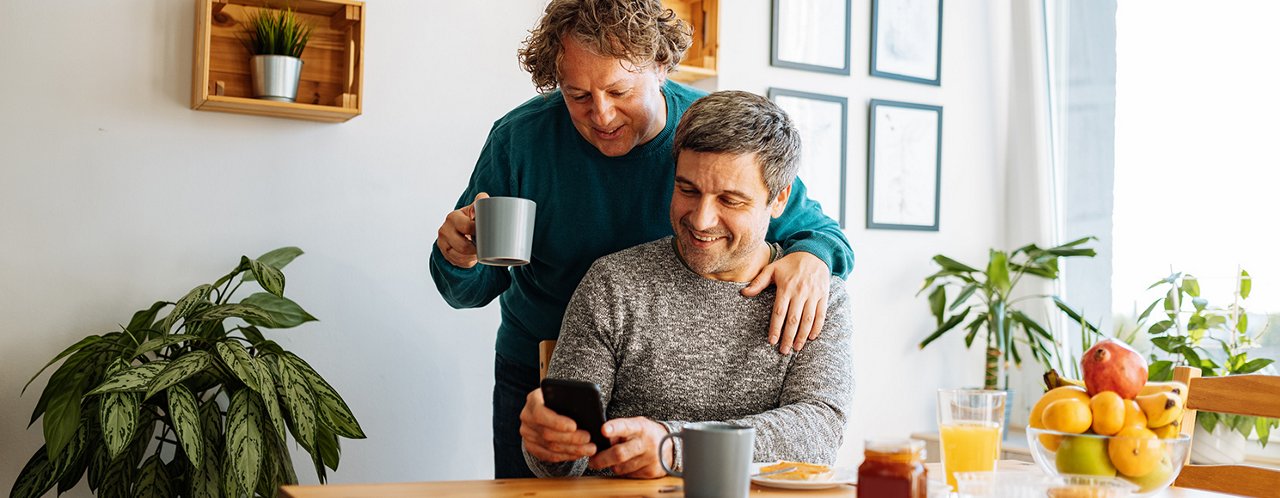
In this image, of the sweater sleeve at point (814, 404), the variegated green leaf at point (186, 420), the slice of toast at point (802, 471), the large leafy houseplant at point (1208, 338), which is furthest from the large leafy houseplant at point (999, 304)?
A: the variegated green leaf at point (186, 420)

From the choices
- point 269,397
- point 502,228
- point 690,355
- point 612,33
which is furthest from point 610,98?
point 269,397

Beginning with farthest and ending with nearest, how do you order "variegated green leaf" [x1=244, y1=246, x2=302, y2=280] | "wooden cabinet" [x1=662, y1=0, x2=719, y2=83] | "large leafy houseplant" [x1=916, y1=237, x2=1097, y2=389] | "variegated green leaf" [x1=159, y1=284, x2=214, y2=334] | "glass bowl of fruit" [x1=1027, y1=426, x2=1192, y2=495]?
"large leafy houseplant" [x1=916, y1=237, x2=1097, y2=389] → "wooden cabinet" [x1=662, y1=0, x2=719, y2=83] → "variegated green leaf" [x1=244, y1=246, x2=302, y2=280] → "variegated green leaf" [x1=159, y1=284, x2=214, y2=334] → "glass bowl of fruit" [x1=1027, y1=426, x2=1192, y2=495]

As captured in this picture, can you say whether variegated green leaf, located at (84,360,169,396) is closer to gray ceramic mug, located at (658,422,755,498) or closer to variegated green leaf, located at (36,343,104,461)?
variegated green leaf, located at (36,343,104,461)

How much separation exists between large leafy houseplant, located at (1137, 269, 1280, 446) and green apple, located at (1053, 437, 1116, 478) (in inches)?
77.0

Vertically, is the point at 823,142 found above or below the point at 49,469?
above

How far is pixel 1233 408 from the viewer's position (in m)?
1.81

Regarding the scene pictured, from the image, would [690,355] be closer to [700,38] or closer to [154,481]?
[154,481]

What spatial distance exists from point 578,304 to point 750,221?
0.30m

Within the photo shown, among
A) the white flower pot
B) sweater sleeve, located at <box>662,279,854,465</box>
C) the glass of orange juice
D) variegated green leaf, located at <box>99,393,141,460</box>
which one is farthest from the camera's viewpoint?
the white flower pot

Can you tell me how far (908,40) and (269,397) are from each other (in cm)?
234

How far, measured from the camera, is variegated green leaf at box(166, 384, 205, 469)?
2.17m

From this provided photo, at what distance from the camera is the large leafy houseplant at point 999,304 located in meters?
3.52

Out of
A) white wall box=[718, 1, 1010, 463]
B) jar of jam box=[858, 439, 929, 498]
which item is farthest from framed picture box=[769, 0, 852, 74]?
jar of jam box=[858, 439, 929, 498]

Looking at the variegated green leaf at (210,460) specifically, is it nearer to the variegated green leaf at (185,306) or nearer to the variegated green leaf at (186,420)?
the variegated green leaf at (186,420)
